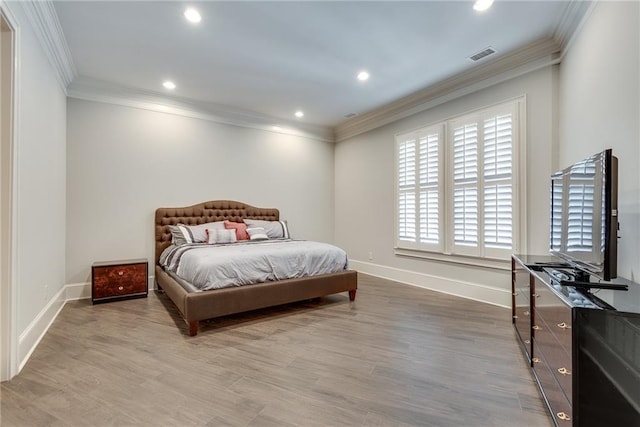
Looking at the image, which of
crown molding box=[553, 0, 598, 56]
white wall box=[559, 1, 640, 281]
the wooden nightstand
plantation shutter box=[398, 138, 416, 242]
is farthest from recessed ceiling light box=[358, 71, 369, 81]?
the wooden nightstand

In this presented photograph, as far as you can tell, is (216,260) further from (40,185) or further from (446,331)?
(446,331)

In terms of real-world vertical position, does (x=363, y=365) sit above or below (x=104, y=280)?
below

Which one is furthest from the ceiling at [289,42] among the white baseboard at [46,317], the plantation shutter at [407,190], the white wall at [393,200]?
the white baseboard at [46,317]

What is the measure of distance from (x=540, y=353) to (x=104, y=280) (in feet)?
14.9

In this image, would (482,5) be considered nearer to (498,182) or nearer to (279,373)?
(498,182)

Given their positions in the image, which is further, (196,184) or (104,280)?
(196,184)

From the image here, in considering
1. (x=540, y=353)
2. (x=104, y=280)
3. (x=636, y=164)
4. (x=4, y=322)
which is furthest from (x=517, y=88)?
(x=104, y=280)

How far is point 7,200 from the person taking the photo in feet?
6.51

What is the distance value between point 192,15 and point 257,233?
291 centimetres

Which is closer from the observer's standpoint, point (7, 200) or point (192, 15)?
point (7, 200)

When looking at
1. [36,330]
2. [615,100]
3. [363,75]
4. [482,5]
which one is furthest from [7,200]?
[615,100]

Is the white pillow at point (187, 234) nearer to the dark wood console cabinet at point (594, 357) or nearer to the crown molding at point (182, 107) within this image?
the crown molding at point (182, 107)

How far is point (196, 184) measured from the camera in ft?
15.6

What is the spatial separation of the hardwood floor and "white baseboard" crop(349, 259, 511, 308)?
1.09 ft
